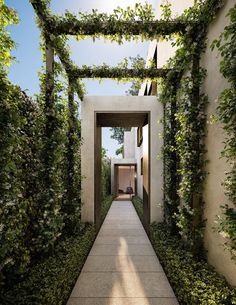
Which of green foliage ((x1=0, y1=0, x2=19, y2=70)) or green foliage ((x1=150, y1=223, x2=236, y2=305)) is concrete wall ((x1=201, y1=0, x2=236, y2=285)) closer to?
green foliage ((x1=150, y1=223, x2=236, y2=305))

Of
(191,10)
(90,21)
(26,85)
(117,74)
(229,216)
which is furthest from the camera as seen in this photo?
(117,74)

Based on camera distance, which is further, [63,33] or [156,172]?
[156,172]

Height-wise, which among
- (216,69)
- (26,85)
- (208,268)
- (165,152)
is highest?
(216,69)

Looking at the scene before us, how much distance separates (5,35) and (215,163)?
2711 millimetres

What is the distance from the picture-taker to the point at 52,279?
2381mm

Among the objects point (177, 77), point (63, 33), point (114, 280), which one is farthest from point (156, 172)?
point (63, 33)

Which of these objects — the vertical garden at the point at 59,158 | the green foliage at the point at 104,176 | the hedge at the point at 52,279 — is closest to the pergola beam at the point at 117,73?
the vertical garden at the point at 59,158

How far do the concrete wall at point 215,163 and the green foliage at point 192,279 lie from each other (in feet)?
0.53

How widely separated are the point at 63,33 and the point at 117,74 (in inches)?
58.9

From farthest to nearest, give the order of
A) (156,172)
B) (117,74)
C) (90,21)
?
(156,172) < (117,74) < (90,21)

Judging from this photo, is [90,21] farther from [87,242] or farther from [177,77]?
[87,242]

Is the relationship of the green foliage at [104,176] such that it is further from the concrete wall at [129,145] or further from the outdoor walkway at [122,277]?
the outdoor walkway at [122,277]

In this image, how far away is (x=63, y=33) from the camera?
10.8 ft

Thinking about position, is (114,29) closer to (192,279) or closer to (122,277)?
(192,279)
